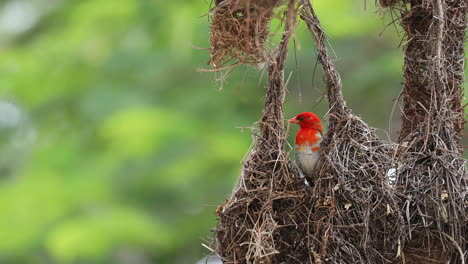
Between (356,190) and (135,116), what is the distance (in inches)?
121

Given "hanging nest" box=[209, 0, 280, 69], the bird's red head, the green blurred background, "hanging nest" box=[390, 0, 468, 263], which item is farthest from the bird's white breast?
the green blurred background

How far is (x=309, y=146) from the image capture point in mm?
4391

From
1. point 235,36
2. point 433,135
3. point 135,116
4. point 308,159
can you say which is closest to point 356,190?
point 308,159

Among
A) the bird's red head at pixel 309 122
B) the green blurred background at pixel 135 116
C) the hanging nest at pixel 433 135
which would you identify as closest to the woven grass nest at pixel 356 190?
the hanging nest at pixel 433 135

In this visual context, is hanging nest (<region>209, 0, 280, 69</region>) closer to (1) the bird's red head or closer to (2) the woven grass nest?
(2) the woven grass nest

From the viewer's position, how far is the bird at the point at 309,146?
431cm

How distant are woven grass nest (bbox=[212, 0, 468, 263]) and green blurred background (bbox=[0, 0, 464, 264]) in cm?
257

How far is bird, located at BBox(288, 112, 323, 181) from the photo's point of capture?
14.1 ft

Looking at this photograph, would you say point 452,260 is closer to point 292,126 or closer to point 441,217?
point 441,217

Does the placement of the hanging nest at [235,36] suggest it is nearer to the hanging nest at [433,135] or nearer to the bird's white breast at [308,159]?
the bird's white breast at [308,159]

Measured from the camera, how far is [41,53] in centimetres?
837

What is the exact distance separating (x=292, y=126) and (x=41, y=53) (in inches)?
162

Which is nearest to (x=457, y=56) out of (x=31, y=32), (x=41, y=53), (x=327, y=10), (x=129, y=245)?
(x=327, y=10)

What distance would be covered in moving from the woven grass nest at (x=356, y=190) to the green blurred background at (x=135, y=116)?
2575 mm
